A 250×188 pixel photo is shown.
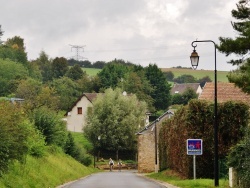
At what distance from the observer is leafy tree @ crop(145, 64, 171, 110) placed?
5197 inches

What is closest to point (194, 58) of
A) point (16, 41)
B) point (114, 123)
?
point (114, 123)

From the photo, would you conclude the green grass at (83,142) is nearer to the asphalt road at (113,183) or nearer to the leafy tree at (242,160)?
the asphalt road at (113,183)

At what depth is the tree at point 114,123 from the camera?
302 feet

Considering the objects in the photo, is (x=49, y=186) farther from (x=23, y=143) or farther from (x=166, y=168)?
(x=166, y=168)

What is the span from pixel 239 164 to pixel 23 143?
9.12 m

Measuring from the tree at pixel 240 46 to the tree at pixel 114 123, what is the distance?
56.0 m

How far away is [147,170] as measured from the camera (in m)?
71.7

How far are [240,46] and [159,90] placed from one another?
99.4 metres

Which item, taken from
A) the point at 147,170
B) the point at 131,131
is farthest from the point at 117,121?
the point at 147,170

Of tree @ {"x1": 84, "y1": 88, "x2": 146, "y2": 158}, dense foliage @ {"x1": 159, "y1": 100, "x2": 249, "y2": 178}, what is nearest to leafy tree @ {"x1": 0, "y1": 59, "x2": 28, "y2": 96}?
tree @ {"x1": 84, "y1": 88, "x2": 146, "y2": 158}

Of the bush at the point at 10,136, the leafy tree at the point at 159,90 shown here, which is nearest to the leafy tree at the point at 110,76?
the leafy tree at the point at 159,90

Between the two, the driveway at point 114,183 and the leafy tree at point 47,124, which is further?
the leafy tree at point 47,124

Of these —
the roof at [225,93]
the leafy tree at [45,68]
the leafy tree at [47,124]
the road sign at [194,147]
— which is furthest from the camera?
the leafy tree at [45,68]

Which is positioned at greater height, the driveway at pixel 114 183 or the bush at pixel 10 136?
the bush at pixel 10 136
